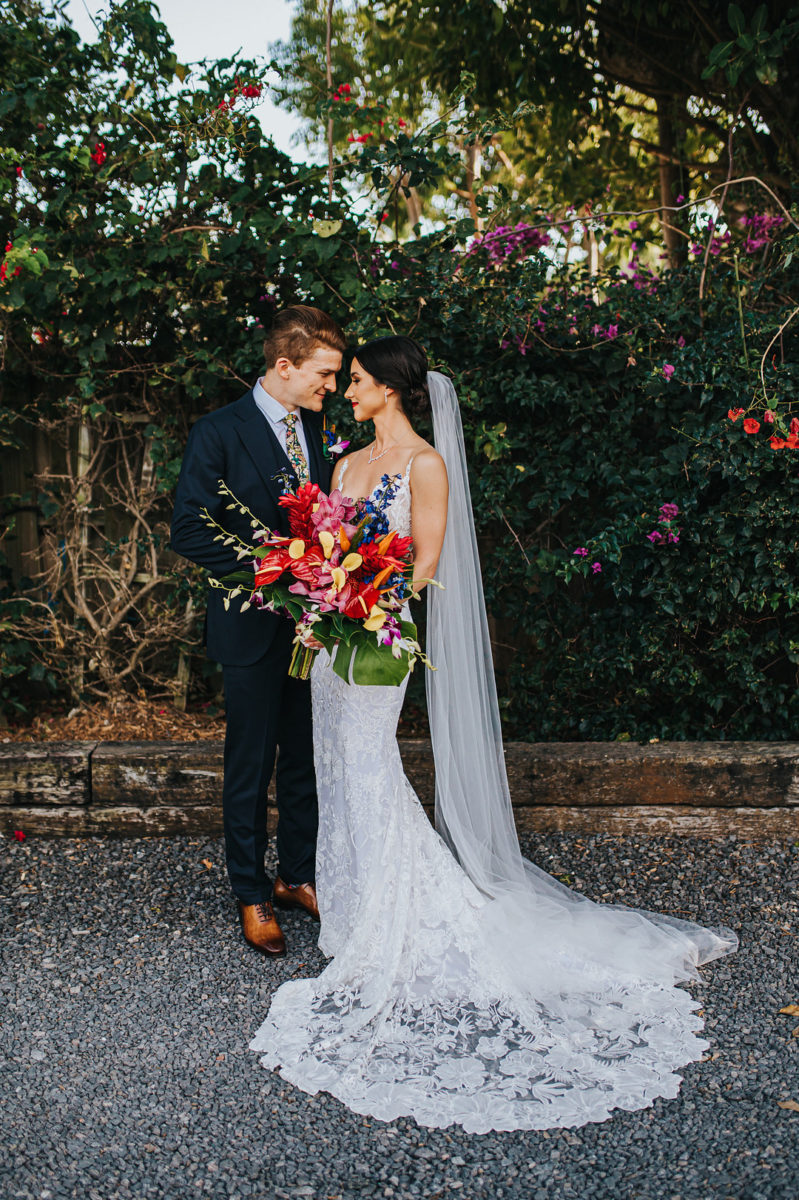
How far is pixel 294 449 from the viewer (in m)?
3.31

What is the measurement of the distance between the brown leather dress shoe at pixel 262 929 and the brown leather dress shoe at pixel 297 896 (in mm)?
180

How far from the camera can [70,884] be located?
3674 mm

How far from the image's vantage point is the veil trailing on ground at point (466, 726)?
3.28 metres

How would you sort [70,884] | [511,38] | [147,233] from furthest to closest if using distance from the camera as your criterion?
[511,38] → [147,233] → [70,884]

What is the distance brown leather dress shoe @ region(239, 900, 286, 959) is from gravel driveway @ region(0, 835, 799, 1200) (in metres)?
0.05

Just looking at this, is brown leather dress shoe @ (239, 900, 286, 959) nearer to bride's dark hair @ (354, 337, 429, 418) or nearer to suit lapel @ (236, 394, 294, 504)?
suit lapel @ (236, 394, 294, 504)

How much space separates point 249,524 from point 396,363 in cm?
74

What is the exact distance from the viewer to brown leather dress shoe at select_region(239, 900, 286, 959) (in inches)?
124

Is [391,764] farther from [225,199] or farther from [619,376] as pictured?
[225,199]

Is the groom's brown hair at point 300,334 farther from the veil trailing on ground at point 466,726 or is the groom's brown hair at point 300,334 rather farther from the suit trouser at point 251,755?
the suit trouser at point 251,755

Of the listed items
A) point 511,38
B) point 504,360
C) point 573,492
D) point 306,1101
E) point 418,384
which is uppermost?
point 511,38

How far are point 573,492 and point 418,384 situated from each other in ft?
4.80

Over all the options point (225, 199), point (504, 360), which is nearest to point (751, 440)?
point (504, 360)

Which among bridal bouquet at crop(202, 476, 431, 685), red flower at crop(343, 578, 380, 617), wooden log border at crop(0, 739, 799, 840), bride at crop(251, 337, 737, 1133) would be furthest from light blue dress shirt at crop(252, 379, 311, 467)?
wooden log border at crop(0, 739, 799, 840)
